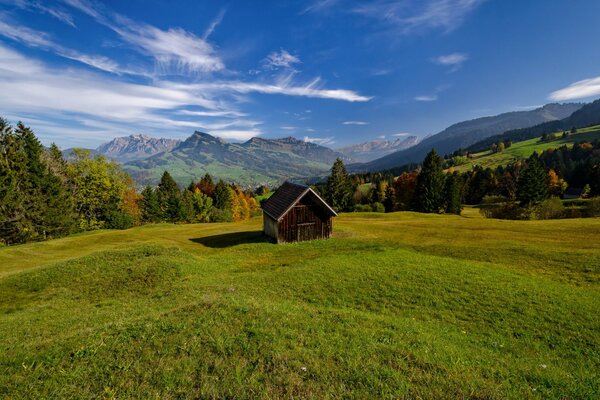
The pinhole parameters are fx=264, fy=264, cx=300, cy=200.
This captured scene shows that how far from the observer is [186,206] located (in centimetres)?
9438

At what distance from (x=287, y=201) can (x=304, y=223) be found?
4.26m

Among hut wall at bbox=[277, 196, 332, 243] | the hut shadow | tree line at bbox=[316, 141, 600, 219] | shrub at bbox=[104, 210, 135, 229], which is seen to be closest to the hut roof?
hut wall at bbox=[277, 196, 332, 243]

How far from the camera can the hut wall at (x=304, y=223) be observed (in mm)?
38656

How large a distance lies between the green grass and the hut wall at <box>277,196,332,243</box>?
7.10 meters

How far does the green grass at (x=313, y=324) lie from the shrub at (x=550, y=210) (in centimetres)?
5056

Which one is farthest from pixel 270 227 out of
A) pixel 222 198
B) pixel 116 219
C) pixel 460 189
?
pixel 460 189

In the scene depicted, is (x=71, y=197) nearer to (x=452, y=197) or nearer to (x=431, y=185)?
(x=431, y=185)

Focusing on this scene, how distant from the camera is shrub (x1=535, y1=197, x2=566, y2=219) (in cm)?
7003

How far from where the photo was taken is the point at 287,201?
133 ft

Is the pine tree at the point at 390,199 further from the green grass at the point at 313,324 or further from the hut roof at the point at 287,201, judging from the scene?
the green grass at the point at 313,324

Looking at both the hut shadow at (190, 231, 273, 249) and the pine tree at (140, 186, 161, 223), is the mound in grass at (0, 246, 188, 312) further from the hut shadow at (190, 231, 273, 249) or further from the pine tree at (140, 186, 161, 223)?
the pine tree at (140, 186, 161, 223)

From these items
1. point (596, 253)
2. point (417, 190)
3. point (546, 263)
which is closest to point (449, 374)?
point (546, 263)

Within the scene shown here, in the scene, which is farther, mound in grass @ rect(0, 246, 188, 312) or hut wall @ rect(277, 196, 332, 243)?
hut wall @ rect(277, 196, 332, 243)

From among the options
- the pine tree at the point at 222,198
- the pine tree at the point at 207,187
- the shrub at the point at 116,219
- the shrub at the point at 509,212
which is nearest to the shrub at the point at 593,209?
the shrub at the point at 509,212
